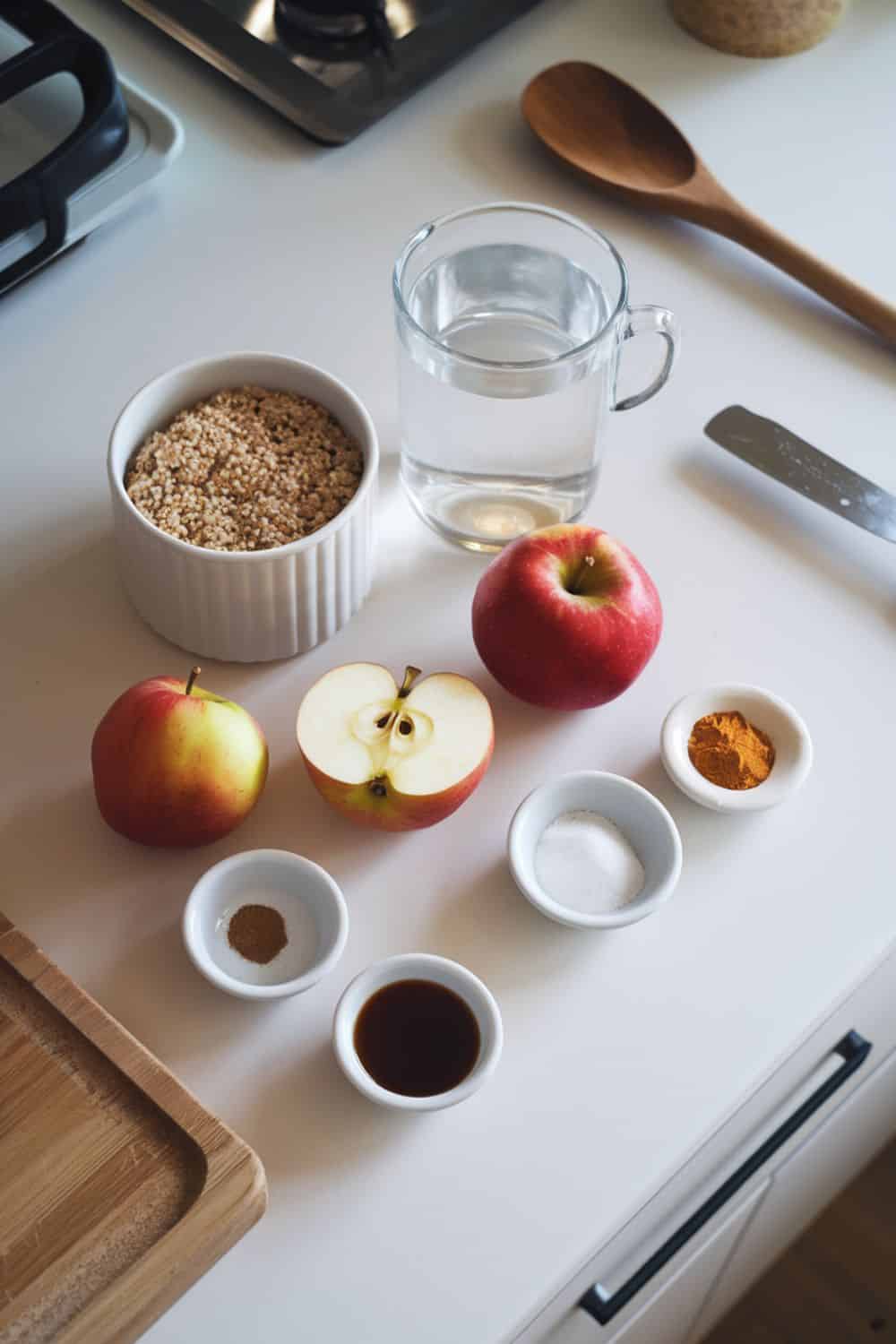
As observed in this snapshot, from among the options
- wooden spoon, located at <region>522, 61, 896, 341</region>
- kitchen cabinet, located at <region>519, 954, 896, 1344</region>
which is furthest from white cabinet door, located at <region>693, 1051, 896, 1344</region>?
wooden spoon, located at <region>522, 61, 896, 341</region>

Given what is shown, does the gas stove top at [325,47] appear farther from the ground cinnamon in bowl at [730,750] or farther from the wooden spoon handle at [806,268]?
the ground cinnamon in bowl at [730,750]

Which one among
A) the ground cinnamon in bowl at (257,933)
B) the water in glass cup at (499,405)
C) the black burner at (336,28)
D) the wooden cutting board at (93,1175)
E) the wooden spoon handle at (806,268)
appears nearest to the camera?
the wooden cutting board at (93,1175)

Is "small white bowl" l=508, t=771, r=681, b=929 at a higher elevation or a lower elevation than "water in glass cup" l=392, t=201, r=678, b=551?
lower

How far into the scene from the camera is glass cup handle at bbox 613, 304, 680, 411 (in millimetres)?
849

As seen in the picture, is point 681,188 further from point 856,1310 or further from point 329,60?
point 856,1310

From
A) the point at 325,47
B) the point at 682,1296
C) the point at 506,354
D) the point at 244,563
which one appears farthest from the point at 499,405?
the point at 682,1296

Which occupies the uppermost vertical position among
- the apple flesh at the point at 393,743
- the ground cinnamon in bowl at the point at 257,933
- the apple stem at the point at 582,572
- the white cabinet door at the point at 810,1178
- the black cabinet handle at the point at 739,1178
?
the apple stem at the point at 582,572

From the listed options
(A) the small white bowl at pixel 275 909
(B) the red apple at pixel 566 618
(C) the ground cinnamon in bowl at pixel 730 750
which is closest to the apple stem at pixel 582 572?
(B) the red apple at pixel 566 618

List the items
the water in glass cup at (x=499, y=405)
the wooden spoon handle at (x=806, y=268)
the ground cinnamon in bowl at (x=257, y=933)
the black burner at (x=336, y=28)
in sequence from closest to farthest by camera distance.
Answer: the ground cinnamon in bowl at (x=257, y=933)
the water in glass cup at (x=499, y=405)
the wooden spoon handle at (x=806, y=268)
the black burner at (x=336, y=28)

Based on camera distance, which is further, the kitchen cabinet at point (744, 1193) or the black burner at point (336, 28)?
the black burner at point (336, 28)

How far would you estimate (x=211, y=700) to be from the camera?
75cm

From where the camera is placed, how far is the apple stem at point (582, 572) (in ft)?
2.64

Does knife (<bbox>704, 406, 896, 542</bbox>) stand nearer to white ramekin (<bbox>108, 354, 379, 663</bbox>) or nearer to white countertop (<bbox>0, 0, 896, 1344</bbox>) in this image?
white countertop (<bbox>0, 0, 896, 1344</bbox>)

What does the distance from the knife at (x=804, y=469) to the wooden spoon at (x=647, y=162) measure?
0.13 m
